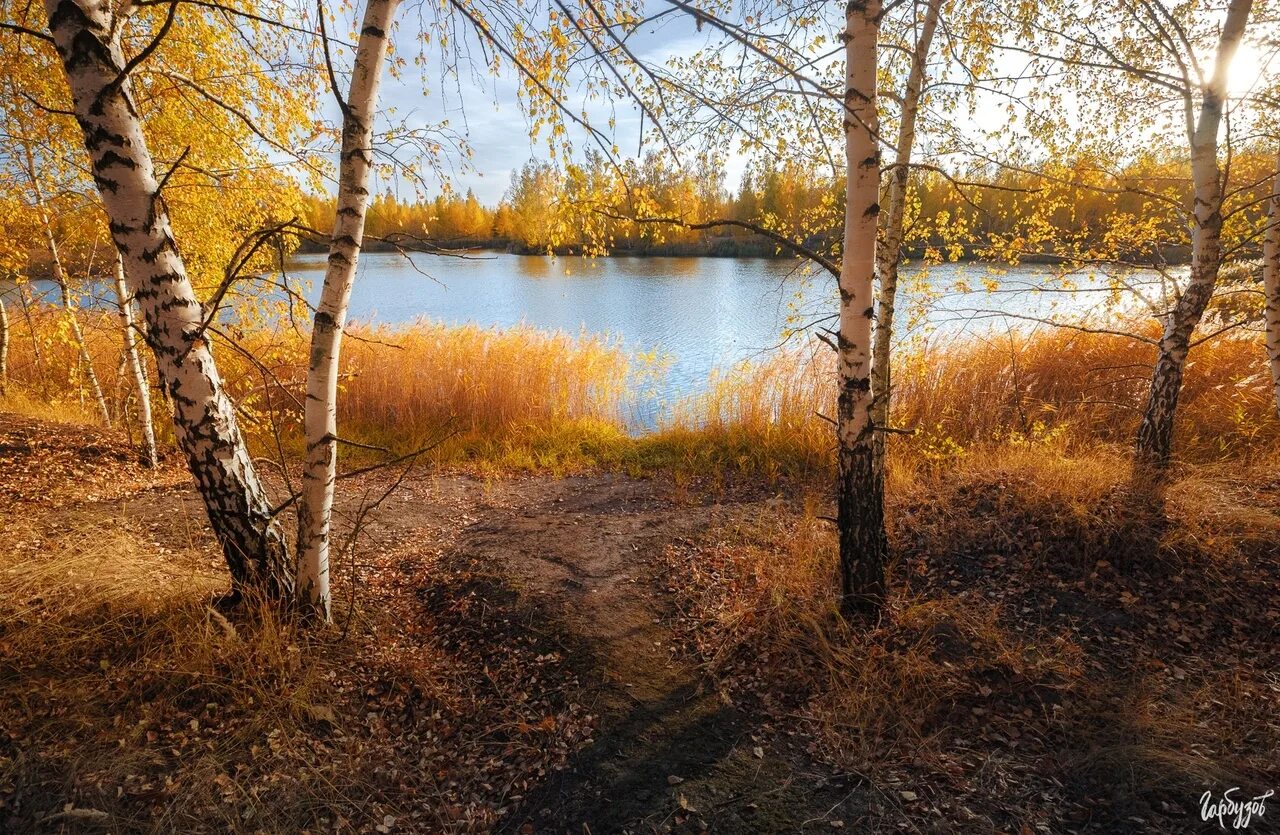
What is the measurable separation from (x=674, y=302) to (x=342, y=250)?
50.2 feet

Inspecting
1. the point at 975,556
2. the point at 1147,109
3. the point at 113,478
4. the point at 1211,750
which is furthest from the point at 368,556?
the point at 1147,109

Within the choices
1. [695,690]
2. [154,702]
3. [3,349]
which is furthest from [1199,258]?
[3,349]

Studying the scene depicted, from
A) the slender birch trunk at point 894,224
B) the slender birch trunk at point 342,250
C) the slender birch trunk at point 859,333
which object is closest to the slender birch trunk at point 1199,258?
the slender birch trunk at point 894,224

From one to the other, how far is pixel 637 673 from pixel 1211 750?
2.39 m

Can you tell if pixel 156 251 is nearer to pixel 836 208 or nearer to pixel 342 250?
pixel 342 250

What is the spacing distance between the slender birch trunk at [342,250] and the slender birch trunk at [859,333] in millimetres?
1977

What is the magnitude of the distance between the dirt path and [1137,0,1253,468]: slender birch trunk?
3.15 meters

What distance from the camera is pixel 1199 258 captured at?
3793 mm

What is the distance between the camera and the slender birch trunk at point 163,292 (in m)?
2.17

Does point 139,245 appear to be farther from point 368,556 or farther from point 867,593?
point 867,593

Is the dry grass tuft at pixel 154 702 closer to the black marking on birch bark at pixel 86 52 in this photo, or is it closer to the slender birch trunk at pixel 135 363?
the black marking on birch bark at pixel 86 52

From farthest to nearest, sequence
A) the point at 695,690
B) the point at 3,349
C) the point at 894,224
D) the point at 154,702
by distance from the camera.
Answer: the point at 3,349 → the point at 894,224 → the point at 695,690 → the point at 154,702

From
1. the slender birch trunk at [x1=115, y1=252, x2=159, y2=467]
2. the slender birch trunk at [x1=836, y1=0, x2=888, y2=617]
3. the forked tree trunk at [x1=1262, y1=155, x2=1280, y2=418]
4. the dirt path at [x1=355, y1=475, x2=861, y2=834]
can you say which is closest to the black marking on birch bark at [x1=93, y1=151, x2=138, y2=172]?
the dirt path at [x1=355, y1=475, x2=861, y2=834]

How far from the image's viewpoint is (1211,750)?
2.28m
